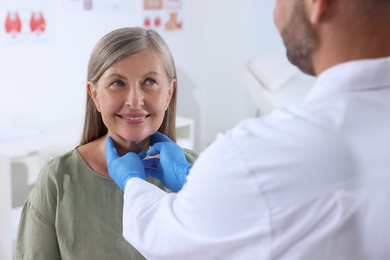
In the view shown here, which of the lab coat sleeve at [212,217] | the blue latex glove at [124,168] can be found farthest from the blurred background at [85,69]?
the lab coat sleeve at [212,217]

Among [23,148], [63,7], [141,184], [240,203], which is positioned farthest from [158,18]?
[240,203]

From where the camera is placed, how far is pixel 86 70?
353cm

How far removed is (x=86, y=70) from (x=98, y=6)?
0.44 m

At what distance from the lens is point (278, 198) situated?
3.09 feet

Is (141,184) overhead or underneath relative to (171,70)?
underneath

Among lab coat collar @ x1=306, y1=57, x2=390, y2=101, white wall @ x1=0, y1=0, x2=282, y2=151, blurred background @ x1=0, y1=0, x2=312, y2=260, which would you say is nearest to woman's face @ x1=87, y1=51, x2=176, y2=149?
lab coat collar @ x1=306, y1=57, x2=390, y2=101

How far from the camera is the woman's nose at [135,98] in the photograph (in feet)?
4.88

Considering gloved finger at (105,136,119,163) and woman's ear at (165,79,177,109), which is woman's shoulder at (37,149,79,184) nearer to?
gloved finger at (105,136,119,163)

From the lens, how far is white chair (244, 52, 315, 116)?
13.3 feet

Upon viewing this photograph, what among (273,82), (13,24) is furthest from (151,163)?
(273,82)

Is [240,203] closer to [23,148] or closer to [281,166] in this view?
[281,166]

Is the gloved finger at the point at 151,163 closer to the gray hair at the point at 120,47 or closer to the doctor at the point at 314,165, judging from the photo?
the gray hair at the point at 120,47

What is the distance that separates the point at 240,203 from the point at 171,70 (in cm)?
68

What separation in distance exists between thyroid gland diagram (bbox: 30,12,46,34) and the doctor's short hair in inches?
75.0
